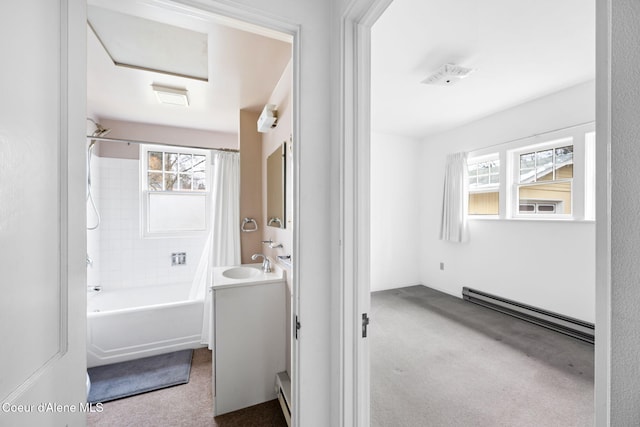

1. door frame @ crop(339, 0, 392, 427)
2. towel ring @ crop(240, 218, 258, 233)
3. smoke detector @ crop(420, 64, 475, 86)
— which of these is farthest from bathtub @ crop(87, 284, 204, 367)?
smoke detector @ crop(420, 64, 475, 86)

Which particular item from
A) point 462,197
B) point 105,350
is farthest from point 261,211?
point 462,197

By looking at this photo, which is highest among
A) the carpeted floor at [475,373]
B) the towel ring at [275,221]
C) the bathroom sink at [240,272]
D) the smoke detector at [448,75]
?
the smoke detector at [448,75]

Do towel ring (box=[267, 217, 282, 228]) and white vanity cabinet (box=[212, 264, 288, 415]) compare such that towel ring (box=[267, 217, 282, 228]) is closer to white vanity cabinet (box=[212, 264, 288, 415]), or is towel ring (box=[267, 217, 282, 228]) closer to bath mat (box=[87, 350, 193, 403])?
white vanity cabinet (box=[212, 264, 288, 415])

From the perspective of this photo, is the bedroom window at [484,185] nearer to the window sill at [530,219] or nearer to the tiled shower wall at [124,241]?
the window sill at [530,219]

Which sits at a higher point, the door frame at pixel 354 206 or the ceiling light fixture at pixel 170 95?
the ceiling light fixture at pixel 170 95

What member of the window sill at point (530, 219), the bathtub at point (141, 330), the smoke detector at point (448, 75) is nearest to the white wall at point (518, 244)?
the window sill at point (530, 219)

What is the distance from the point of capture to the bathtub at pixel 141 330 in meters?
2.26

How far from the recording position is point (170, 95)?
2.46 m

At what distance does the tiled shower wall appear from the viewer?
10.6ft

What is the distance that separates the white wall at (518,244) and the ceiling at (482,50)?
0.90 ft

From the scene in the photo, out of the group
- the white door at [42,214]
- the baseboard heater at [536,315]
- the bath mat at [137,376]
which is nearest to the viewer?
the white door at [42,214]

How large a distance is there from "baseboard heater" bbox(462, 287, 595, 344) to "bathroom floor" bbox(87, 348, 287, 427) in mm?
3054

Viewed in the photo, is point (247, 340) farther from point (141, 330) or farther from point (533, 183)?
point (533, 183)

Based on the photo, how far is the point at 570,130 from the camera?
2.71 meters
